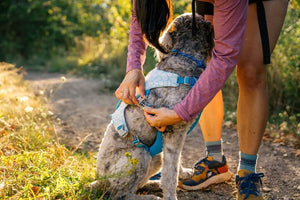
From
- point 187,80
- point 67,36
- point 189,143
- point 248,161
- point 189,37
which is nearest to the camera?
point 187,80

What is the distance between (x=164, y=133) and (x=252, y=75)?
0.78 metres

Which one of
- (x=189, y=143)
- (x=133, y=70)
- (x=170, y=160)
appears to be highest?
(x=133, y=70)

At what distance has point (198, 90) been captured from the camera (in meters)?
2.12

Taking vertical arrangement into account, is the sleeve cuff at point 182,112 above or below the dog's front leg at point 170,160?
above

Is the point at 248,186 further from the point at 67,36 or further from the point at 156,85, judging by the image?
the point at 67,36

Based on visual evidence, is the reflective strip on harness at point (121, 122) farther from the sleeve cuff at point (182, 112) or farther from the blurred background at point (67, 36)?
the blurred background at point (67, 36)

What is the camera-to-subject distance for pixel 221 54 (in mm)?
2068

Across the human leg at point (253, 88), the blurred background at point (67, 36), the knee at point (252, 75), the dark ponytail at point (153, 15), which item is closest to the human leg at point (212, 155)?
the human leg at point (253, 88)

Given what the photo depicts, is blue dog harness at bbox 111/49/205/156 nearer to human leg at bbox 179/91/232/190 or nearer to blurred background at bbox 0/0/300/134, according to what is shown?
human leg at bbox 179/91/232/190

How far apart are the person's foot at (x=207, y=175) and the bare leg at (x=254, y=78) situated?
419 millimetres

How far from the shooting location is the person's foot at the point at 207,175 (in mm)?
2896

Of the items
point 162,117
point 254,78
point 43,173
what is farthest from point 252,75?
point 43,173

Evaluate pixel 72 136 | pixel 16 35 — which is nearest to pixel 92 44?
pixel 16 35

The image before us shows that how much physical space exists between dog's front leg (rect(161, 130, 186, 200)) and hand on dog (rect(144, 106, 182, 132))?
116mm
